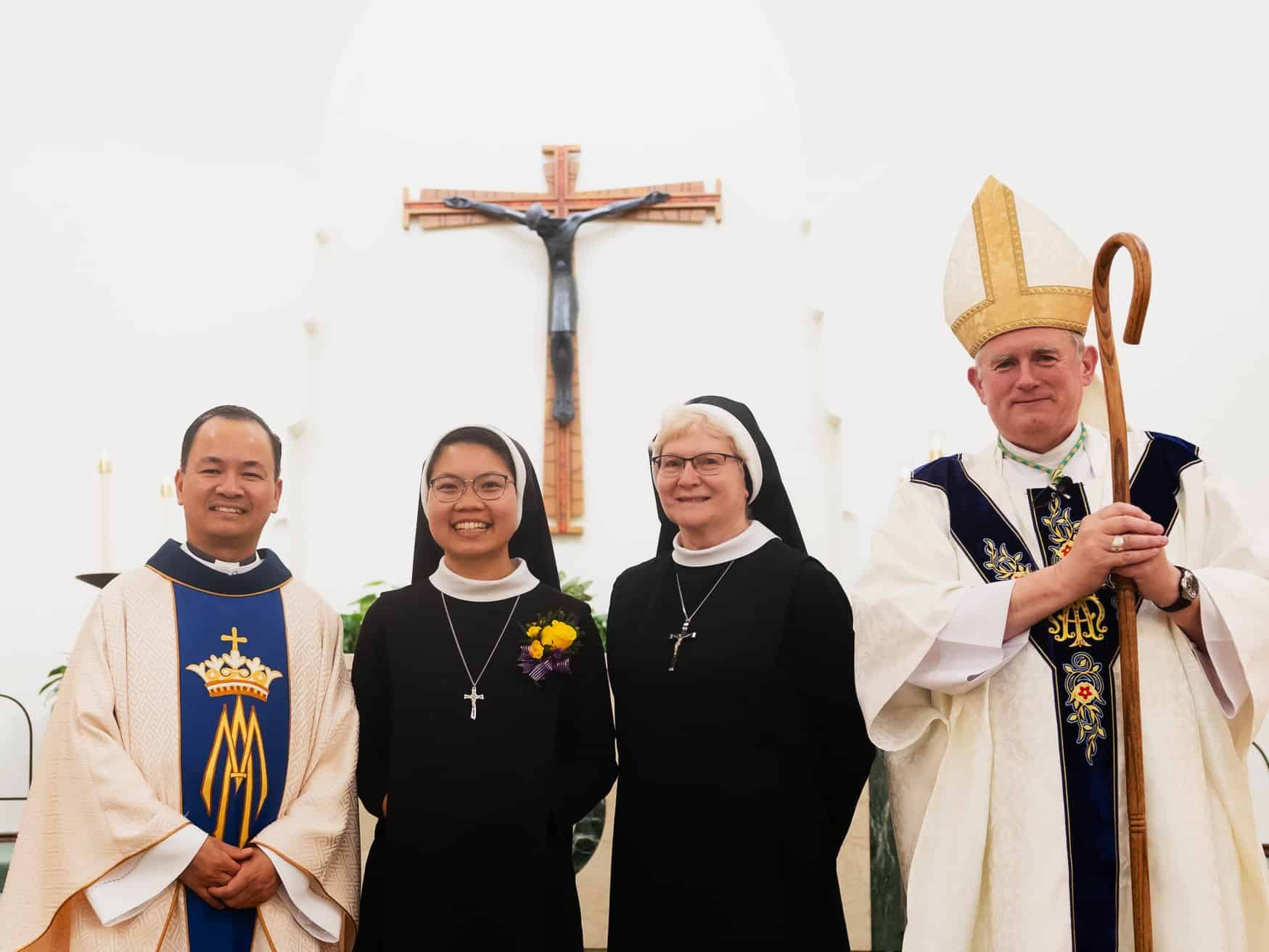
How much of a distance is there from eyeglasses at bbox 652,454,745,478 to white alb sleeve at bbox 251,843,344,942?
52.9 inches

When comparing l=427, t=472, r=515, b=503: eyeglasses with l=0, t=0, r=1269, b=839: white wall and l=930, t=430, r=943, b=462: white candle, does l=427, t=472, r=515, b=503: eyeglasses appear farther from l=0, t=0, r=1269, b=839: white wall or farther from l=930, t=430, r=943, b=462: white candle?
l=0, t=0, r=1269, b=839: white wall

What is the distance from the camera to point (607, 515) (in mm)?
6980

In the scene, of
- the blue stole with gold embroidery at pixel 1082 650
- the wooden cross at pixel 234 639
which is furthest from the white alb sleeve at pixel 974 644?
the wooden cross at pixel 234 639

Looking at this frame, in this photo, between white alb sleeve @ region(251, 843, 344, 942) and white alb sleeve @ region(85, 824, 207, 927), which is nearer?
white alb sleeve @ region(85, 824, 207, 927)

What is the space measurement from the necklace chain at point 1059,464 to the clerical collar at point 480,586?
1289 mm

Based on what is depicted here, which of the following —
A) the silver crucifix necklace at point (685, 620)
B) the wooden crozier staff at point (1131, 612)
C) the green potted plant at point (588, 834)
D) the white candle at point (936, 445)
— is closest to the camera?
the wooden crozier staff at point (1131, 612)

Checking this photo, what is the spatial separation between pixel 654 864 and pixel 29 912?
1.48 metres

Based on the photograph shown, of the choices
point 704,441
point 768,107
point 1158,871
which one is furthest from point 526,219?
point 1158,871

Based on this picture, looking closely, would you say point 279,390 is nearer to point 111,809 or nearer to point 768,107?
point 768,107

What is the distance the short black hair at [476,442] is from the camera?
333 centimetres

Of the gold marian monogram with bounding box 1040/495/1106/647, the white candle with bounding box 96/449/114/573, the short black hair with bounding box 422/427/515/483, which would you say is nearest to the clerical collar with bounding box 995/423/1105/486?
the gold marian monogram with bounding box 1040/495/1106/647

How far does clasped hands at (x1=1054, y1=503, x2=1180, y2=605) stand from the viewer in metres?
2.57

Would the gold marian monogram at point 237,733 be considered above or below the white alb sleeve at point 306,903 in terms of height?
above

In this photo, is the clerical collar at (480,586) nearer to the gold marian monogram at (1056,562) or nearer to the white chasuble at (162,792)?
the white chasuble at (162,792)
